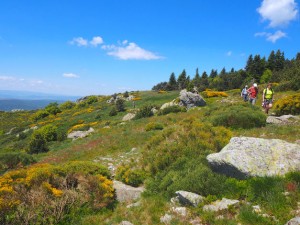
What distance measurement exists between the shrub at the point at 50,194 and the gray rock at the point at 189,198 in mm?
2592

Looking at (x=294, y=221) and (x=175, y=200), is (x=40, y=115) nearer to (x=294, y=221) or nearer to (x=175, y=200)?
(x=175, y=200)

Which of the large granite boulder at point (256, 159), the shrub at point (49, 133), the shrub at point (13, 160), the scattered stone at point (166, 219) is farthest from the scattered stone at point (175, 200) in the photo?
the shrub at point (49, 133)

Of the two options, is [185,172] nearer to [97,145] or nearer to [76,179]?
[76,179]

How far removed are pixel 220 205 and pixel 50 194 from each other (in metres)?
5.33

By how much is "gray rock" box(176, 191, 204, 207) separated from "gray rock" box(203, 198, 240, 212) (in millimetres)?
341

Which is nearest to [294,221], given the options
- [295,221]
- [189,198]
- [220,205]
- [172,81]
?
[295,221]

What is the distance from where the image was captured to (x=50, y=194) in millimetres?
8672

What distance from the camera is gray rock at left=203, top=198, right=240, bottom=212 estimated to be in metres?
7.15

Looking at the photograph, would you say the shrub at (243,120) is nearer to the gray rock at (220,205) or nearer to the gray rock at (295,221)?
the gray rock at (220,205)

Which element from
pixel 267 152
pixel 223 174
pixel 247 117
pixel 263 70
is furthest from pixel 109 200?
pixel 263 70

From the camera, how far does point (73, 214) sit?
8.22m

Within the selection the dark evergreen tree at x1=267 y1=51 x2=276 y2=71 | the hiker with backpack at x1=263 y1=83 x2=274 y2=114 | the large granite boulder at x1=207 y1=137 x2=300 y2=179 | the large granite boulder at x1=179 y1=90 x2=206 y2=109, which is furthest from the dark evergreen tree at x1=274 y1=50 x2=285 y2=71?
the large granite boulder at x1=207 y1=137 x2=300 y2=179

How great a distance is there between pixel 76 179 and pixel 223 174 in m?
5.29

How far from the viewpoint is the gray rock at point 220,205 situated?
23.5ft
